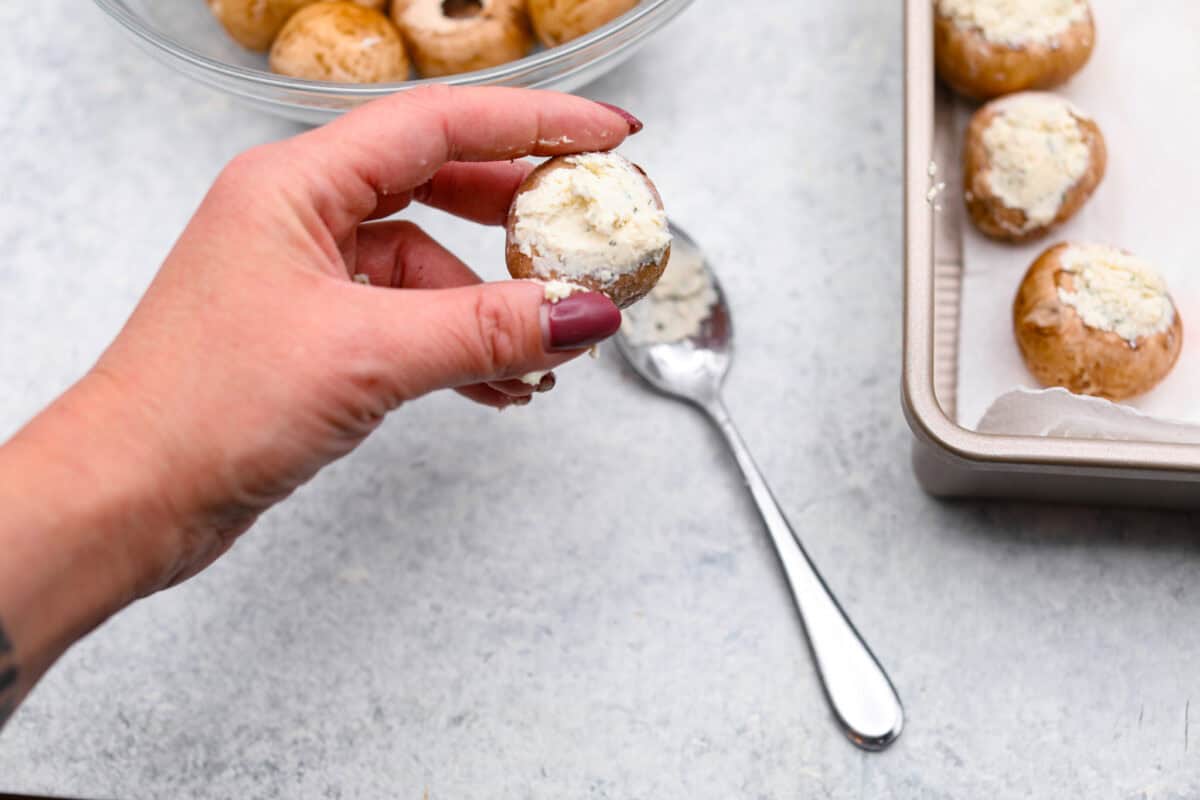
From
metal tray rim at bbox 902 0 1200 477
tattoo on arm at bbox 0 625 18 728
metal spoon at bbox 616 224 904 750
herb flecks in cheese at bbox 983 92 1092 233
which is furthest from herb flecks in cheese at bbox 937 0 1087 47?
tattoo on arm at bbox 0 625 18 728

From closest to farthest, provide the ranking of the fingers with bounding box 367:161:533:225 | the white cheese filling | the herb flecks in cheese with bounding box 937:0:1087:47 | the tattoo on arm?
the tattoo on arm → the white cheese filling → the fingers with bounding box 367:161:533:225 → the herb flecks in cheese with bounding box 937:0:1087:47

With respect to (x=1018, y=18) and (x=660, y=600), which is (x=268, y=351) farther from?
(x=1018, y=18)

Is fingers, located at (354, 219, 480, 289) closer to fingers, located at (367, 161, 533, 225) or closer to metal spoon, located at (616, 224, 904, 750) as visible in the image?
fingers, located at (367, 161, 533, 225)

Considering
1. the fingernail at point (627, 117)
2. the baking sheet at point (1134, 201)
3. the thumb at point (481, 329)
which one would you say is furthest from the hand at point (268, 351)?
the baking sheet at point (1134, 201)

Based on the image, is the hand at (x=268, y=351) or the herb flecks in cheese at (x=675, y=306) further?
the herb flecks in cheese at (x=675, y=306)

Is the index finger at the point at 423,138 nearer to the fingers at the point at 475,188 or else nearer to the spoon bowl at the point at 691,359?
the fingers at the point at 475,188

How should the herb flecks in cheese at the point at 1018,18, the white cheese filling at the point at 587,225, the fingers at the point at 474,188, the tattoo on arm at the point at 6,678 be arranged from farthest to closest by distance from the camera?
the herb flecks in cheese at the point at 1018,18 → the fingers at the point at 474,188 → the white cheese filling at the point at 587,225 → the tattoo on arm at the point at 6,678

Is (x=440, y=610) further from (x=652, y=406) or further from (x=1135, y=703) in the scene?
(x=1135, y=703)
